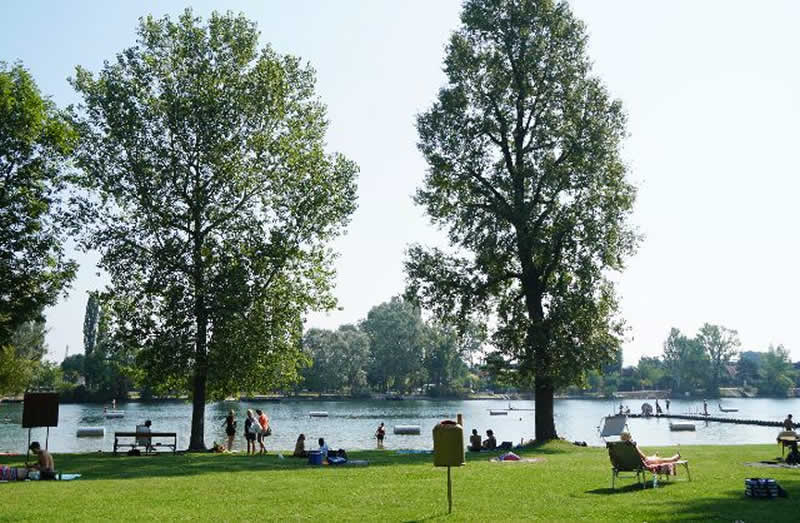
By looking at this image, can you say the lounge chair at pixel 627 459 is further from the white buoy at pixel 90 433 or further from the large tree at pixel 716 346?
the large tree at pixel 716 346

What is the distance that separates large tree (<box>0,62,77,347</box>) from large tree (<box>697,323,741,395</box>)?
185 m

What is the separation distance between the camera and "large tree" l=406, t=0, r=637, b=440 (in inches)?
1467

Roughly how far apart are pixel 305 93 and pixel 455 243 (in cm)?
1174

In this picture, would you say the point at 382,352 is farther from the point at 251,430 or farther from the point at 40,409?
the point at 40,409

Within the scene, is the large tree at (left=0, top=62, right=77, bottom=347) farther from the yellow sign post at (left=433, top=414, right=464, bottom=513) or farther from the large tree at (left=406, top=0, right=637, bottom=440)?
the yellow sign post at (left=433, top=414, right=464, bottom=513)

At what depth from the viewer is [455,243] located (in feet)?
132

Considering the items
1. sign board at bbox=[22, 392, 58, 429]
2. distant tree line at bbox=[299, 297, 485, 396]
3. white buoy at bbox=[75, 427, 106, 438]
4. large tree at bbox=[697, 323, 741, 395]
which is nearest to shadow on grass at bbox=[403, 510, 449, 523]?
sign board at bbox=[22, 392, 58, 429]

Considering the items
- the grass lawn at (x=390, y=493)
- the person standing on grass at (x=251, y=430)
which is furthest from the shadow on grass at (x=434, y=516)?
the person standing on grass at (x=251, y=430)

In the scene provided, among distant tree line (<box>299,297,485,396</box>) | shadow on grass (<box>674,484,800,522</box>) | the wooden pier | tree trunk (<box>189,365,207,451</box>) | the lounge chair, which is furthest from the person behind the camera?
distant tree line (<box>299,297,485,396</box>)

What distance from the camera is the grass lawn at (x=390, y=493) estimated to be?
14867 mm

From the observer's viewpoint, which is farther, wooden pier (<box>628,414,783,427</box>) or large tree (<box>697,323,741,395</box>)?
large tree (<box>697,323,741,395</box>)

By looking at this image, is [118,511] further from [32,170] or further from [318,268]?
[32,170]

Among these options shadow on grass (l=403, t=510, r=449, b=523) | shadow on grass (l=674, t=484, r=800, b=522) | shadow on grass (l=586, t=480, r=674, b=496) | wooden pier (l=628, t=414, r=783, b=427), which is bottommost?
wooden pier (l=628, t=414, r=783, b=427)

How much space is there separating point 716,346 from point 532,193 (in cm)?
17659
